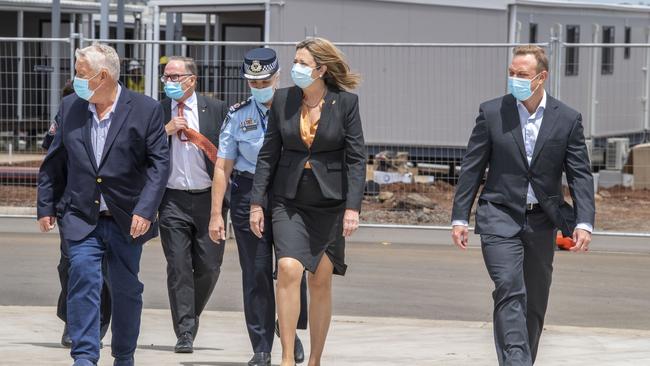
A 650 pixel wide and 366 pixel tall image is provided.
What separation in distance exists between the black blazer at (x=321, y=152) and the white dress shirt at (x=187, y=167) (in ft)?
4.00

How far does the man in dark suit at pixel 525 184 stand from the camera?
6844mm

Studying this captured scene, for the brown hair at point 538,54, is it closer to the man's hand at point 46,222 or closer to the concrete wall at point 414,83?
the man's hand at point 46,222

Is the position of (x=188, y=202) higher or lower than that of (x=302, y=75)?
Answer: lower

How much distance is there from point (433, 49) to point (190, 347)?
9273mm

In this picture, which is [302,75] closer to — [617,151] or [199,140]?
[199,140]

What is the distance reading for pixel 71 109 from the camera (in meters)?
7.08

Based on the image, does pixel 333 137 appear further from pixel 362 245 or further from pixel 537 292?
pixel 362 245

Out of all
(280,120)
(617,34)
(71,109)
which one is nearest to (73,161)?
(71,109)

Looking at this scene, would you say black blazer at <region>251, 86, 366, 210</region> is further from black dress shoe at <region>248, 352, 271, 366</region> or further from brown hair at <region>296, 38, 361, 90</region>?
black dress shoe at <region>248, 352, 271, 366</region>

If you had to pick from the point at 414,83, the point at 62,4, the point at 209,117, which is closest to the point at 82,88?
the point at 209,117

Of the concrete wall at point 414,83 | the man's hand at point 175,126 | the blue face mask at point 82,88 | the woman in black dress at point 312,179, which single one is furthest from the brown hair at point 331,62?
the concrete wall at point 414,83

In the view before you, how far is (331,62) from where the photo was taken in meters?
7.35

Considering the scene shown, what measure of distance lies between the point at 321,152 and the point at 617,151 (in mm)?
11279

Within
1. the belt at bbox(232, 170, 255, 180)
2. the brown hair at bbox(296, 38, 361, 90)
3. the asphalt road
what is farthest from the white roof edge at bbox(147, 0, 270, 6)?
the brown hair at bbox(296, 38, 361, 90)
